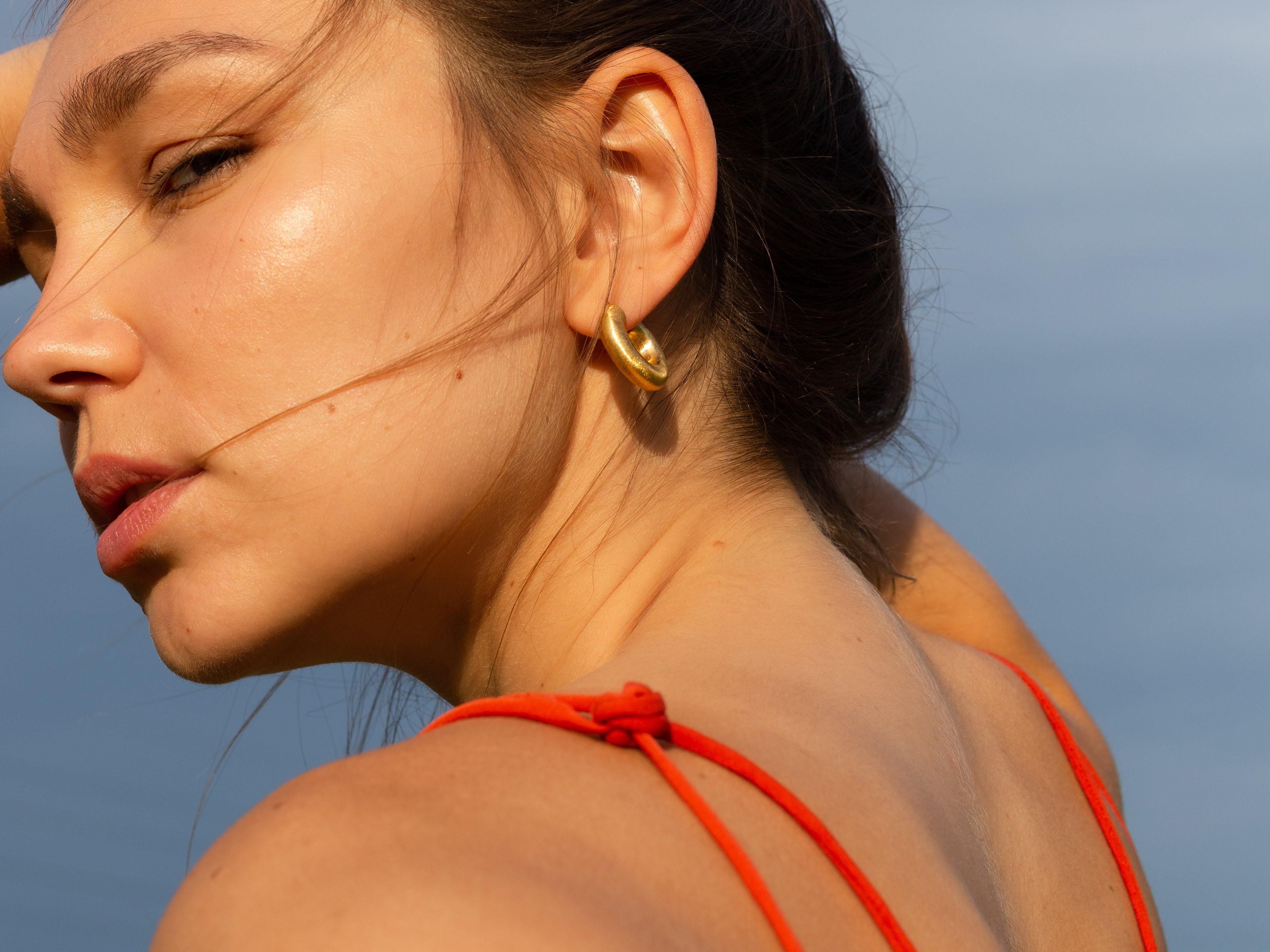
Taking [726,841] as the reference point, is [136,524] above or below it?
above

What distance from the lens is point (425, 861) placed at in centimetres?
73

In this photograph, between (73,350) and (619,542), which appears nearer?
(73,350)

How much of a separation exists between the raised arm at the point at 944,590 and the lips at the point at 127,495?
1271mm

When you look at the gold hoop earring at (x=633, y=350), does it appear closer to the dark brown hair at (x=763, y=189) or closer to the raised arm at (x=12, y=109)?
the dark brown hair at (x=763, y=189)

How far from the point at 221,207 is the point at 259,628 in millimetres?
480

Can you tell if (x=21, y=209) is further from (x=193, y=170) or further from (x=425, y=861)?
(x=425, y=861)

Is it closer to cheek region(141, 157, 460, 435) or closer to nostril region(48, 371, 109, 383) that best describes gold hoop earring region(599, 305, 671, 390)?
cheek region(141, 157, 460, 435)

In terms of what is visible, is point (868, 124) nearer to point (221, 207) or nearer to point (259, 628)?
point (221, 207)

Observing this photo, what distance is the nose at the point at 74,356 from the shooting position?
130 centimetres

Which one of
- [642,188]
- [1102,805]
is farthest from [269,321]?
[1102,805]

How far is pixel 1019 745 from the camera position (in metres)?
1.47

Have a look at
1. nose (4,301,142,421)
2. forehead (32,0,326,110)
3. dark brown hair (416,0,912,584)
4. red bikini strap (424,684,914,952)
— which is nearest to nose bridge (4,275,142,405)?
nose (4,301,142,421)

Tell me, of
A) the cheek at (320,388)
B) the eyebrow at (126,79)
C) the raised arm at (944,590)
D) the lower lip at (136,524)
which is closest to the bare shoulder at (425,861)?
the cheek at (320,388)

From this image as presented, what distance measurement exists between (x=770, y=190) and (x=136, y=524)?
0.93 metres
